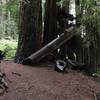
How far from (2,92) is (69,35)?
16.0ft

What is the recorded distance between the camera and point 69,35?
33.8ft

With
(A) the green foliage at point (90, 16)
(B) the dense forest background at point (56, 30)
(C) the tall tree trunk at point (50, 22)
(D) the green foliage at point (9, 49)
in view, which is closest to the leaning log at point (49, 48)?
(B) the dense forest background at point (56, 30)

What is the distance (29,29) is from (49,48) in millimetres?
1054

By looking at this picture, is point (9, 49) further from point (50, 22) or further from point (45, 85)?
point (45, 85)

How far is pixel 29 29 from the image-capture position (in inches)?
385

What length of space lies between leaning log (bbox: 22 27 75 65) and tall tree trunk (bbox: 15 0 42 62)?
19.5 inches

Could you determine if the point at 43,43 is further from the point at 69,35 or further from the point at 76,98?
the point at 76,98

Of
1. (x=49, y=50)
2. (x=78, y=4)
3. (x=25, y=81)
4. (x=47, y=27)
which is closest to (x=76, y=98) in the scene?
(x=25, y=81)

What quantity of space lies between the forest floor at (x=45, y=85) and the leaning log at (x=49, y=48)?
450mm

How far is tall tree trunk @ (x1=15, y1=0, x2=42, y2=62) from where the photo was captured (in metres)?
9.73

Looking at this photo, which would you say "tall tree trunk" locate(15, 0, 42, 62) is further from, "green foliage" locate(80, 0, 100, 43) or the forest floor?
"green foliage" locate(80, 0, 100, 43)

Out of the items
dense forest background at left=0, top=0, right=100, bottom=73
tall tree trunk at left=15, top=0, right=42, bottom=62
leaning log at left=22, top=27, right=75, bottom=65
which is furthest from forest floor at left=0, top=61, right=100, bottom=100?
dense forest background at left=0, top=0, right=100, bottom=73

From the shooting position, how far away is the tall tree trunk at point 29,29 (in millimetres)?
9734

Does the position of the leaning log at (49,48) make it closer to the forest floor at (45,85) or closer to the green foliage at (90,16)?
the forest floor at (45,85)
